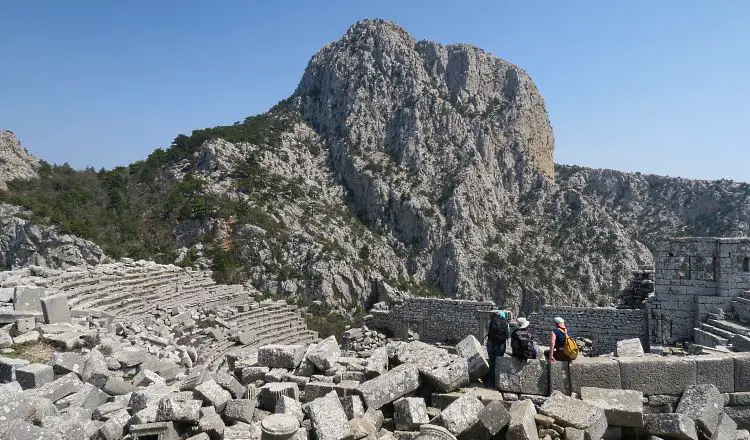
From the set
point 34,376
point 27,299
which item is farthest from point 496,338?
point 27,299

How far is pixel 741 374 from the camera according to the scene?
7.92m

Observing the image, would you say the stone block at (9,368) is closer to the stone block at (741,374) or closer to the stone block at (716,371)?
the stone block at (716,371)

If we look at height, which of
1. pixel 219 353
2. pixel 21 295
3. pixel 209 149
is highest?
pixel 209 149

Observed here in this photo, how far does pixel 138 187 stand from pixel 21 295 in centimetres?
3072

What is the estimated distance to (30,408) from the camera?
6828 mm

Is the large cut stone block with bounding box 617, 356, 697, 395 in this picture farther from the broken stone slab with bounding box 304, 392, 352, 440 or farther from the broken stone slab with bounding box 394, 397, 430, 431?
the broken stone slab with bounding box 304, 392, 352, 440

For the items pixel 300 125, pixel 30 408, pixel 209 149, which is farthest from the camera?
pixel 300 125

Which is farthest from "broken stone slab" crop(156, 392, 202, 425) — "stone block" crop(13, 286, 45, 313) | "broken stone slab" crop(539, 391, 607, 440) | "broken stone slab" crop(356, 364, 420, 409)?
"stone block" crop(13, 286, 45, 313)

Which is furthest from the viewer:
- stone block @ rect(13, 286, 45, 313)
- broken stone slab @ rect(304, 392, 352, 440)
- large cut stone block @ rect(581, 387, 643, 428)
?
stone block @ rect(13, 286, 45, 313)

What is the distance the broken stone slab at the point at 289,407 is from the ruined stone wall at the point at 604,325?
14.0 meters

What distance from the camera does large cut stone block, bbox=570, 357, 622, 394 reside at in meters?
7.30

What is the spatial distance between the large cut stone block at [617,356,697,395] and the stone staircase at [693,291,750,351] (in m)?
5.49

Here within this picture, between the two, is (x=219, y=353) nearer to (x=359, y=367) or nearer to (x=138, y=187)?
(x=359, y=367)

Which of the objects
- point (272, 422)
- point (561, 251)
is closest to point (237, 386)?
point (272, 422)
